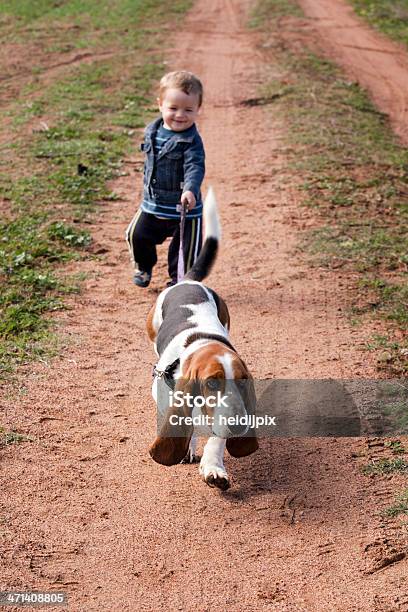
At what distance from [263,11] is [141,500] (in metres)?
→ 19.1

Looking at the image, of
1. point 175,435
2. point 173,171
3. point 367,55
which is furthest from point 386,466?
point 367,55

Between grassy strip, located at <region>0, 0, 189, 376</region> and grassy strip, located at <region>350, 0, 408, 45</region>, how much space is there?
498 centimetres

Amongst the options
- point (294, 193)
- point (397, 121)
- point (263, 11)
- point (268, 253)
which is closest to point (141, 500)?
point (268, 253)

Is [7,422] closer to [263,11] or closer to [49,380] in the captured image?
[49,380]

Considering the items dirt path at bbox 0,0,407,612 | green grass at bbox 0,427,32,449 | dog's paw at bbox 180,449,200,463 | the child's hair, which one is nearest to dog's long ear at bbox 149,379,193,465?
dirt path at bbox 0,0,407,612

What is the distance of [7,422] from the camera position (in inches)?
198

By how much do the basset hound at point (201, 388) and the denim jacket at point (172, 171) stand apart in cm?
147

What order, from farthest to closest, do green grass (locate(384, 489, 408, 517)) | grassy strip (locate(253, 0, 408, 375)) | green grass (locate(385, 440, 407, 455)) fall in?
grassy strip (locate(253, 0, 408, 375))
green grass (locate(385, 440, 407, 455))
green grass (locate(384, 489, 408, 517))

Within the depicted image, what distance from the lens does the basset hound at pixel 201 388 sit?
12.7ft

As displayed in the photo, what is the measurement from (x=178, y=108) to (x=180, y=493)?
2682mm

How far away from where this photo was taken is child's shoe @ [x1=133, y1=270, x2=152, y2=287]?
6.76 m

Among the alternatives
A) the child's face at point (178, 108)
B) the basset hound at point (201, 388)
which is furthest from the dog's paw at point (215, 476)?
the child's face at point (178, 108)

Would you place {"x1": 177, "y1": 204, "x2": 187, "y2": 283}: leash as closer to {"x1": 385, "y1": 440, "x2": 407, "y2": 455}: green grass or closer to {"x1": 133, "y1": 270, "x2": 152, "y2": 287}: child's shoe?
{"x1": 133, "y1": 270, "x2": 152, "y2": 287}: child's shoe

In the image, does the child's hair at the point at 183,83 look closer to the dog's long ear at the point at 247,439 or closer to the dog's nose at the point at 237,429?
the dog's long ear at the point at 247,439
